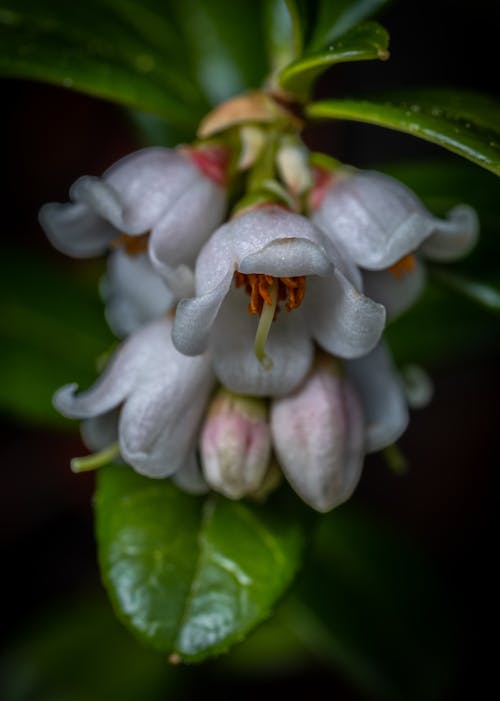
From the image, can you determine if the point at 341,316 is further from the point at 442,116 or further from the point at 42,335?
the point at 42,335

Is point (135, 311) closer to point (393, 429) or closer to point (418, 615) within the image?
point (393, 429)

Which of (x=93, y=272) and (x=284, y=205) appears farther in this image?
(x=93, y=272)

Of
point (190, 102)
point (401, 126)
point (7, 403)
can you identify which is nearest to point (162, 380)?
point (401, 126)

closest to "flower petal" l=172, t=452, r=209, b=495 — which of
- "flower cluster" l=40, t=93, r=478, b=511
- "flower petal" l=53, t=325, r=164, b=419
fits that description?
"flower cluster" l=40, t=93, r=478, b=511

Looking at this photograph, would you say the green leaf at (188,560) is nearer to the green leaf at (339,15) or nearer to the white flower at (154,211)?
the white flower at (154,211)

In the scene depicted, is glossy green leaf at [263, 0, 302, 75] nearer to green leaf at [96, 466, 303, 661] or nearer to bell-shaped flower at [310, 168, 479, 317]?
bell-shaped flower at [310, 168, 479, 317]

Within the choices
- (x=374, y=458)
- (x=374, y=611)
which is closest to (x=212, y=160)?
(x=374, y=611)

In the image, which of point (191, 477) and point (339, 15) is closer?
point (191, 477)
